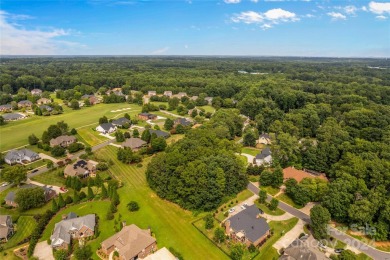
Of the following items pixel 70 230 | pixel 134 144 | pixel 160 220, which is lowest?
pixel 160 220

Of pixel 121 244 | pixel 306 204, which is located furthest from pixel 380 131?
pixel 121 244

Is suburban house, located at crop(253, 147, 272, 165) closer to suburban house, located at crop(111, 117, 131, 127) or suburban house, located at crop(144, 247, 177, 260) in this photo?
suburban house, located at crop(144, 247, 177, 260)

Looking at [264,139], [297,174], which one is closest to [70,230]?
[297,174]

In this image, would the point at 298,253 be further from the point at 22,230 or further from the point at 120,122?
the point at 120,122

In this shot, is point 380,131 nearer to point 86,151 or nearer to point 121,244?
point 121,244

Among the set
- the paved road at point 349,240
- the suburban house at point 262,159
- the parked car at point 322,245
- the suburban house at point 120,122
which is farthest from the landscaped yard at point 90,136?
the parked car at point 322,245
